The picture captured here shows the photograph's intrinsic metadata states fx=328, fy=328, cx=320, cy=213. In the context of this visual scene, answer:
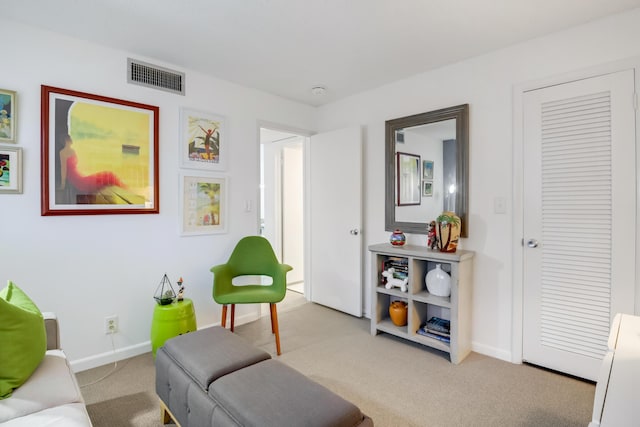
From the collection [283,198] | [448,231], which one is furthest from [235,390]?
[283,198]

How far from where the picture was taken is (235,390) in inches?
53.7

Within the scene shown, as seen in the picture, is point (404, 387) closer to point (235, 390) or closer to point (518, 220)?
point (235, 390)

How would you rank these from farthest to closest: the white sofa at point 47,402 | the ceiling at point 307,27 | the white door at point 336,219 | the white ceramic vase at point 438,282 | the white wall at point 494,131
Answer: the white door at point 336,219 → the white ceramic vase at point 438,282 → the white wall at point 494,131 → the ceiling at point 307,27 → the white sofa at point 47,402

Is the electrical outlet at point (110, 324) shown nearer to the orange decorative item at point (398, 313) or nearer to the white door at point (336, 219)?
the white door at point (336, 219)

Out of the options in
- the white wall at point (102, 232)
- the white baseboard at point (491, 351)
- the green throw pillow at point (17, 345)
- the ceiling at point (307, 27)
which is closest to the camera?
the green throw pillow at point (17, 345)

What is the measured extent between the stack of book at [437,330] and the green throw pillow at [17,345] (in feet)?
8.19

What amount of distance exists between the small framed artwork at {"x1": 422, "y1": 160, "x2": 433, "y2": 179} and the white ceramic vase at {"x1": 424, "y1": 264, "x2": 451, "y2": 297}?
80 centimetres

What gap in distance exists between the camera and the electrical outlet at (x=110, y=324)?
2.47 meters

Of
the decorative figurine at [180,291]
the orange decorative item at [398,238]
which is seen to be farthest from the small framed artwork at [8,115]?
the orange decorative item at [398,238]

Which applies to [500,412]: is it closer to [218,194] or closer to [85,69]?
[218,194]

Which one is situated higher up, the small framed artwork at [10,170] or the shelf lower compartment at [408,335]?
the small framed artwork at [10,170]

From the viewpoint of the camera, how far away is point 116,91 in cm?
250

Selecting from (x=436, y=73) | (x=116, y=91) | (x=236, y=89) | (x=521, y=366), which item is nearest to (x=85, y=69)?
(x=116, y=91)

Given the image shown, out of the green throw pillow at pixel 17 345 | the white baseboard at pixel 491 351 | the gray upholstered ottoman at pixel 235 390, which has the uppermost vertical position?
the green throw pillow at pixel 17 345
